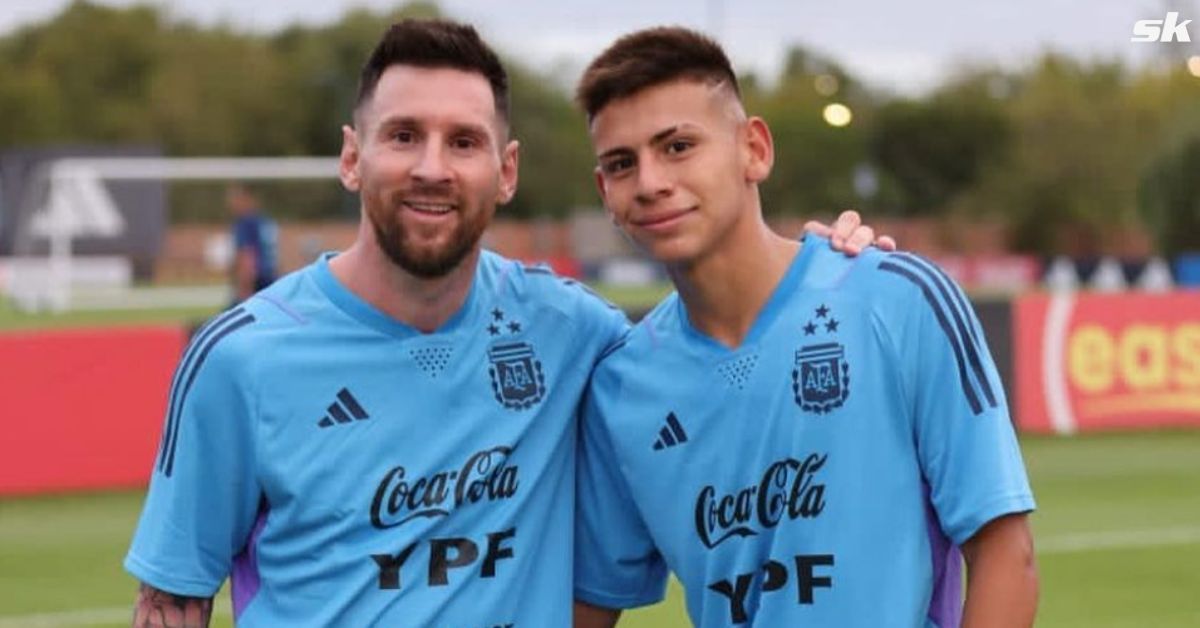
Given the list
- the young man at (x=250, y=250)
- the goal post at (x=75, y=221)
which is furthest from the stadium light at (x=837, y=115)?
the goal post at (x=75, y=221)

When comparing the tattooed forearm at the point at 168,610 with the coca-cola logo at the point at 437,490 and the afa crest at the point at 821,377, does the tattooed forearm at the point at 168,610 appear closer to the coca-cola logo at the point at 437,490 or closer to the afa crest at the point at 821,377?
the coca-cola logo at the point at 437,490

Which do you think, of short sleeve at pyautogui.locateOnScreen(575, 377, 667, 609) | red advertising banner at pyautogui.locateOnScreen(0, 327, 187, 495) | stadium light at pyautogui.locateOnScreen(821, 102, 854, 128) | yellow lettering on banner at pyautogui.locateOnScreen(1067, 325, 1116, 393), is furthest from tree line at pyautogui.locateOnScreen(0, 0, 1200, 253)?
short sleeve at pyautogui.locateOnScreen(575, 377, 667, 609)

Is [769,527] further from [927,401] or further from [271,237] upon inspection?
[271,237]

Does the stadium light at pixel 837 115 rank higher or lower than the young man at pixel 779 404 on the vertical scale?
higher

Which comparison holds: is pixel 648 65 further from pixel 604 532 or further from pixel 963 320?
pixel 604 532

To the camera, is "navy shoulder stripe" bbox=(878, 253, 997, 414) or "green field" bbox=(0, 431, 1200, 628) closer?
"navy shoulder stripe" bbox=(878, 253, 997, 414)

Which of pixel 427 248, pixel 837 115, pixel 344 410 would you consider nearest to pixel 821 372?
pixel 427 248

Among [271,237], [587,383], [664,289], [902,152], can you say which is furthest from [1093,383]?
[902,152]

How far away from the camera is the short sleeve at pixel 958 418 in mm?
3955

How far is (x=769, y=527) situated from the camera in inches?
162

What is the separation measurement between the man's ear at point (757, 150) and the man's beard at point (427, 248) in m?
0.50

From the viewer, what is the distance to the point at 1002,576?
395cm

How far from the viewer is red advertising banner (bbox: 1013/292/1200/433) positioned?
19.4 metres

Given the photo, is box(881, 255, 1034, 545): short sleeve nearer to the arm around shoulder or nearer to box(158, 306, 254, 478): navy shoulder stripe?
the arm around shoulder
